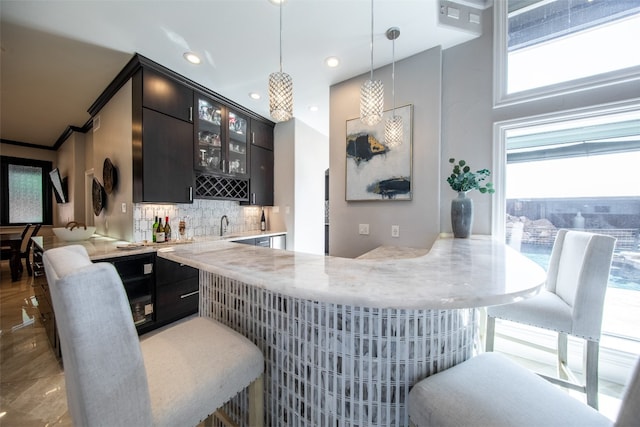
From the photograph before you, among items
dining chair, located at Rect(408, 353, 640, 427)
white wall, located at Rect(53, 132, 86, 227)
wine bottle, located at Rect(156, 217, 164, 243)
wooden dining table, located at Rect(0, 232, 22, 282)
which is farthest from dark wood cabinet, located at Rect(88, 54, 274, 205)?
wooden dining table, located at Rect(0, 232, 22, 282)

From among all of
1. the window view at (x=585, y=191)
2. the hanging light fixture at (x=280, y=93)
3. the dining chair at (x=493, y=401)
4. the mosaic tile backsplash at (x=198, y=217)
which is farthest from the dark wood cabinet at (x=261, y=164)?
the dining chair at (x=493, y=401)

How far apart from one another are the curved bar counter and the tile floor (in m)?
1.46

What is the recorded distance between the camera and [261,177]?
394cm

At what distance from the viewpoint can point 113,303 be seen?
59 cm

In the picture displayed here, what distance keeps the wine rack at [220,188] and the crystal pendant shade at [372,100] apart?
2.32 meters

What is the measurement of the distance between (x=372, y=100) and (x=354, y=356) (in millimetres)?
1611

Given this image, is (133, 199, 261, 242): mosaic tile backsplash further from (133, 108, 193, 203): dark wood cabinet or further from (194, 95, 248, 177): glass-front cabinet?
(194, 95, 248, 177): glass-front cabinet

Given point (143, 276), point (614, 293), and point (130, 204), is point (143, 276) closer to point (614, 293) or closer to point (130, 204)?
point (130, 204)

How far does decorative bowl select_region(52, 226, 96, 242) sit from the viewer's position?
254 centimetres

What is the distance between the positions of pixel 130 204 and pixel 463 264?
3.07 m

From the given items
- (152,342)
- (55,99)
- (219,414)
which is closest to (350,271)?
(152,342)

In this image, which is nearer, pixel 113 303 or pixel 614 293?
pixel 113 303

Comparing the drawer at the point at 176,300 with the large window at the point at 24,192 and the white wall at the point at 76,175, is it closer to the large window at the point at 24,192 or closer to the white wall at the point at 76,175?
the white wall at the point at 76,175

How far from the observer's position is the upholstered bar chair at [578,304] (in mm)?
1254
